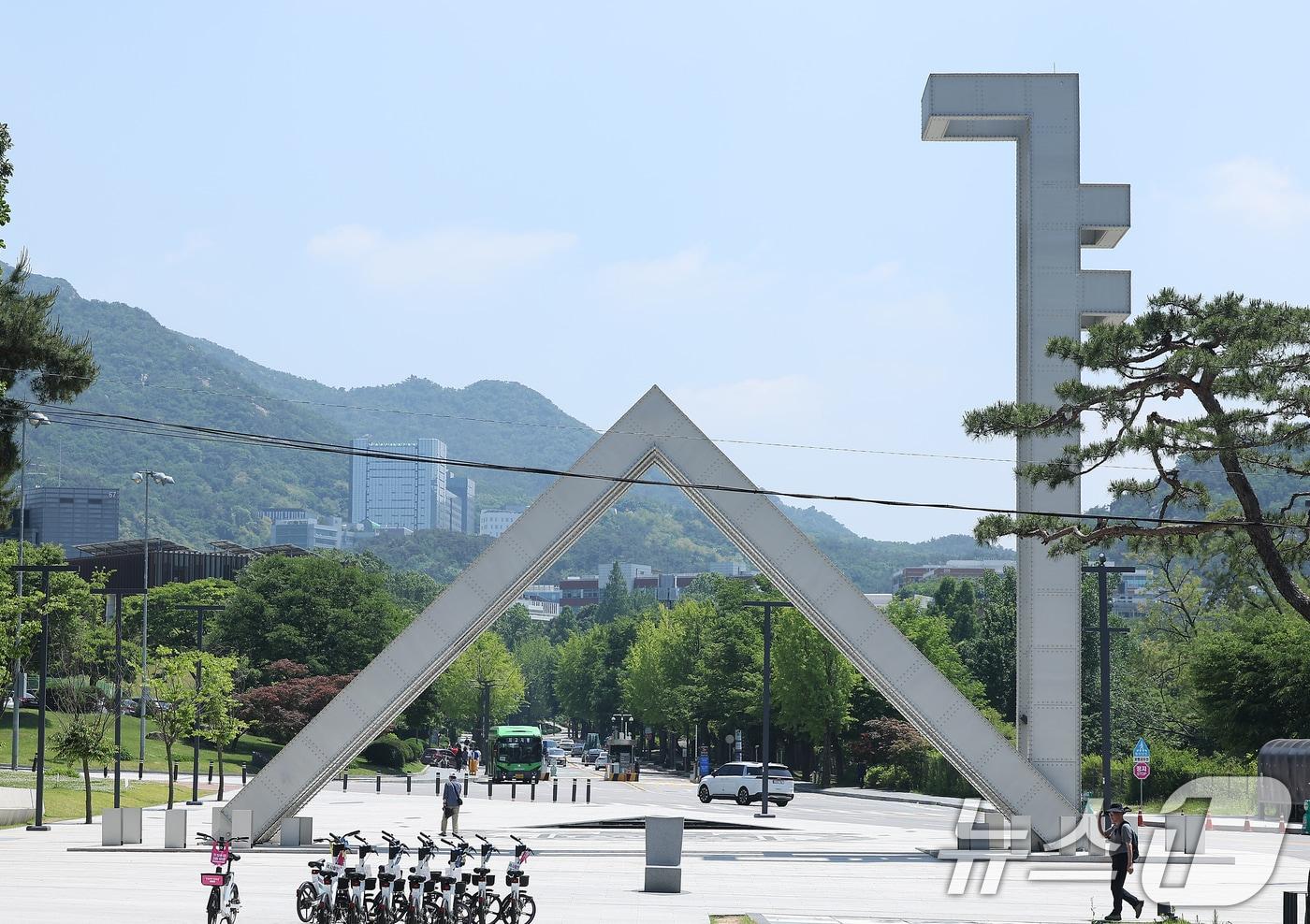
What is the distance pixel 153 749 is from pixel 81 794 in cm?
3564

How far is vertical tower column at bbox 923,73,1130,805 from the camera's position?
108ft

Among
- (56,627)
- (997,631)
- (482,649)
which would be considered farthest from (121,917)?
(482,649)

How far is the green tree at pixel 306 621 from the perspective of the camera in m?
95.6

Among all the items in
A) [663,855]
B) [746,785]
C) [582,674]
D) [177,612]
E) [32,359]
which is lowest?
[582,674]

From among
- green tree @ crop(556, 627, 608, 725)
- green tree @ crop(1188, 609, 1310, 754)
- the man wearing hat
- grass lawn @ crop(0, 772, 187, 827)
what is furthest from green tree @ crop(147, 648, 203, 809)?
green tree @ crop(556, 627, 608, 725)

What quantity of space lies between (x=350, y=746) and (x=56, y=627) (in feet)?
139

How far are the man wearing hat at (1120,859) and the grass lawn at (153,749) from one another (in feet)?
180

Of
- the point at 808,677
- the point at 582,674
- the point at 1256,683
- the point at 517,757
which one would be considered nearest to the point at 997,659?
the point at 808,677

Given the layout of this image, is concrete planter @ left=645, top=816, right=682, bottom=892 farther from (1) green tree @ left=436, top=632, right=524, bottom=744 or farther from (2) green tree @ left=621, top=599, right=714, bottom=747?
(1) green tree @ left=436, top=632, right=524, bottom=744

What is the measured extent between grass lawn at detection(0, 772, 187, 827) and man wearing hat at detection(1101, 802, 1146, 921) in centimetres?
2762

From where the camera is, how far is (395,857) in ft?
67.1

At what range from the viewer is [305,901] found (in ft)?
65.8

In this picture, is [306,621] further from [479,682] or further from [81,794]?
[81,794]

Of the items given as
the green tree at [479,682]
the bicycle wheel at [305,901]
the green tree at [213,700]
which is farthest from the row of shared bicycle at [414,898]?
the green tree at [479,682]
